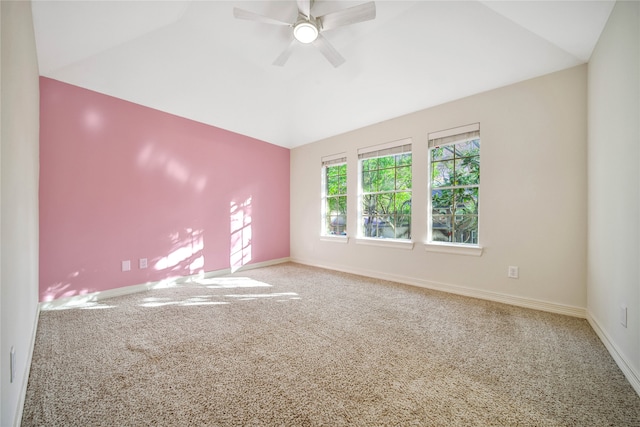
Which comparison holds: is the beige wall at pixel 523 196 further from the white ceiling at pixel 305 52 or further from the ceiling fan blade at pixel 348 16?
the ceiling fan blade at pixel 348 16

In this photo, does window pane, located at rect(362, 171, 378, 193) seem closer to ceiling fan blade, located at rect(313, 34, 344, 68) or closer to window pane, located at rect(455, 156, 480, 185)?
window pane, located at rect(455, 156, 480, 185)

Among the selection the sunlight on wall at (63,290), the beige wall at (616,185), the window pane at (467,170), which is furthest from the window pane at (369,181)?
the sunlight on wall at (63,290)

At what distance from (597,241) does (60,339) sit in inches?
187

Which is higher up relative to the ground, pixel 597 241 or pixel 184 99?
pixel 184 99

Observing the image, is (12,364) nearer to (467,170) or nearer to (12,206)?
(12,206)

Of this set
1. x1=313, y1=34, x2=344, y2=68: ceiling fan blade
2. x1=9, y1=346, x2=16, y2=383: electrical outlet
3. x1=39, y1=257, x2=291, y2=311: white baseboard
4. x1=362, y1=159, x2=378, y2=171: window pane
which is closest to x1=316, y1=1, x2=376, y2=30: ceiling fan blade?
x1=313, y1=34, x2=344, y2=68: ceiling fan blade

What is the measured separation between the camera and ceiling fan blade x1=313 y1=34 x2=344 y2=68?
269cm

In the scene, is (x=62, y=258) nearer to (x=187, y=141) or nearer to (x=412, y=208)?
(x=187, y=141)

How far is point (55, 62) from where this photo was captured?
272cm

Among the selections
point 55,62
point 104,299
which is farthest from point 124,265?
point 55,62

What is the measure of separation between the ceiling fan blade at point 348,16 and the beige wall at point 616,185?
175 centimetres

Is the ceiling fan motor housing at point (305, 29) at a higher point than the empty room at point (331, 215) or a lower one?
higher

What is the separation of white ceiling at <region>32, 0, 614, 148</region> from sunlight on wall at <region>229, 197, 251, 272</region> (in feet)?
5.01

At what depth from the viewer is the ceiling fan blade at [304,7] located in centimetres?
231
